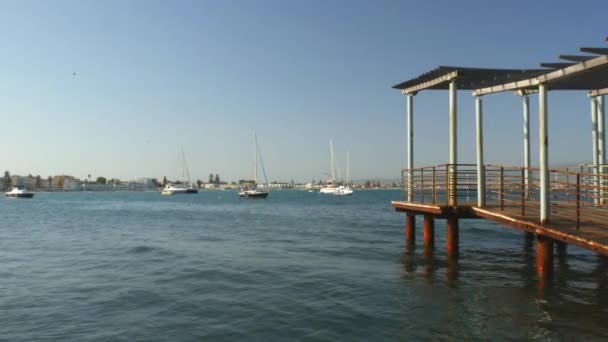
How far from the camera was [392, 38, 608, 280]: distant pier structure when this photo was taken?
33.8ft

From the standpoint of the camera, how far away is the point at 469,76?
14.6 metres

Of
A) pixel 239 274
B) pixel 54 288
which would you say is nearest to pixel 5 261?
pixel 54 288

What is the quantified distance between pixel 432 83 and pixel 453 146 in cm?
250

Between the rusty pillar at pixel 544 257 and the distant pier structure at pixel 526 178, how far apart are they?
2 centimetres

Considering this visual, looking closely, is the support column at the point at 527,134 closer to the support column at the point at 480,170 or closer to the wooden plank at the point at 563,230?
the support column at the point at 480,170

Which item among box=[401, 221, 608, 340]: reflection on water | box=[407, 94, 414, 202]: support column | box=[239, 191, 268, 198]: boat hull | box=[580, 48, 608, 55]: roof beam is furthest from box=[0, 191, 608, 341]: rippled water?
box=[239, 191, 268, 198]: boat hull

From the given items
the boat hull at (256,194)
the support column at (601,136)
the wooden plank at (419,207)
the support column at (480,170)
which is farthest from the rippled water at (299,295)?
the boat hull at (256,194)

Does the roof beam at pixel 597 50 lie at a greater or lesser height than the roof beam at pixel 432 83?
lesser

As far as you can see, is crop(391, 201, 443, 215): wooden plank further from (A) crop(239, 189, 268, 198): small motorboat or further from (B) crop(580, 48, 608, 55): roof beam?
(A) crop(239, 189, 268, 198): small motorboat

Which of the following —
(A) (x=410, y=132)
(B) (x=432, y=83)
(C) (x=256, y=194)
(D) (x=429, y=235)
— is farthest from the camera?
(C) (x=256, y=194)

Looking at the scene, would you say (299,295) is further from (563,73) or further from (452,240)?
(563,73)

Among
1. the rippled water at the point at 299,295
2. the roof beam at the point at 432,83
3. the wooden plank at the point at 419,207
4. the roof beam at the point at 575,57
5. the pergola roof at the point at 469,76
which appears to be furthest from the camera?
the roof beam at the point at 432,83

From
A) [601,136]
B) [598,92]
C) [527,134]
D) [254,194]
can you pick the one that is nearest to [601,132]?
[601,136]

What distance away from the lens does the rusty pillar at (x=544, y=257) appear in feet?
35.6
